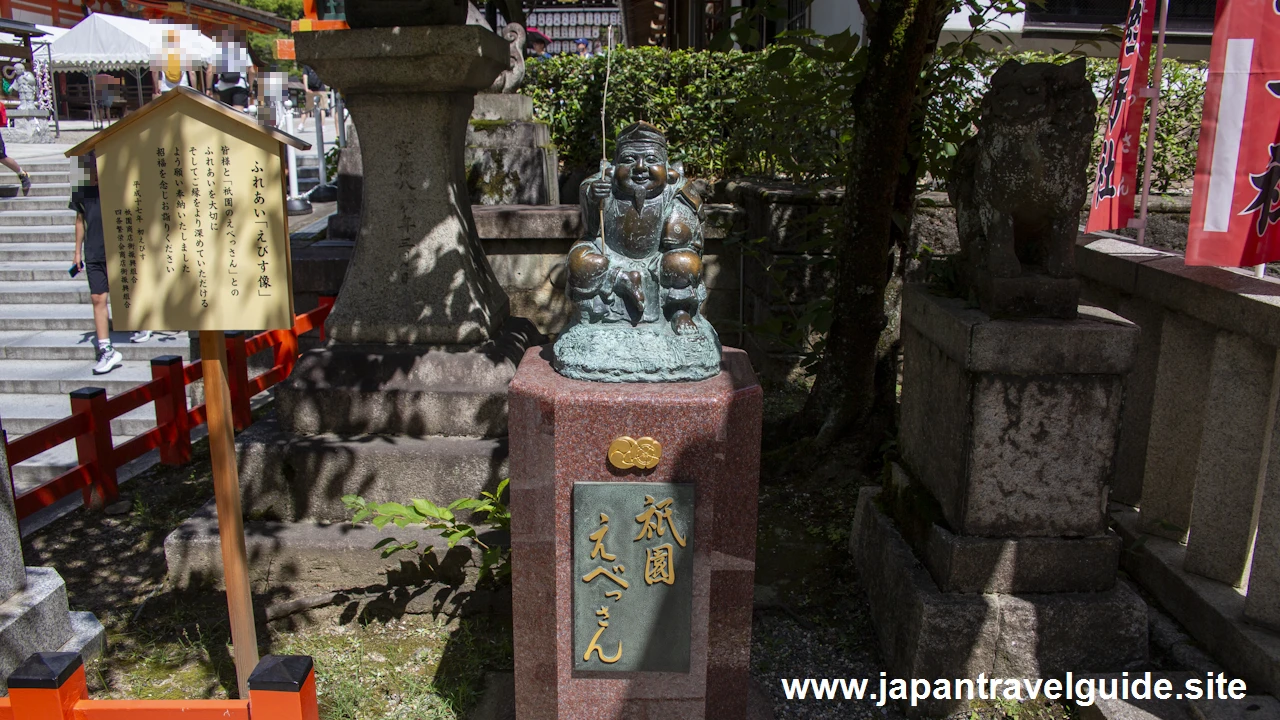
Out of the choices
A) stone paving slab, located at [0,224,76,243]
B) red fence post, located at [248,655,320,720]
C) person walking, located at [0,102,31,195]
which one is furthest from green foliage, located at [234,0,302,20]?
red fence post, located at [248,655,320,720]

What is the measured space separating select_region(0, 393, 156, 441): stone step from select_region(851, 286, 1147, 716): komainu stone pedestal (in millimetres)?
5627

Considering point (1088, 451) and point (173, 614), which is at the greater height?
point (1088, 451)

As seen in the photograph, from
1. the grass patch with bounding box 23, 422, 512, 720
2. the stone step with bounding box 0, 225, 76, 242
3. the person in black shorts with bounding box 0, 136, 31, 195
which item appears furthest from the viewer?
the person in black shorts with bounding box 0, 136, 31, 195

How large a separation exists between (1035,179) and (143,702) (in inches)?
128

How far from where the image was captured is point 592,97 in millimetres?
9297

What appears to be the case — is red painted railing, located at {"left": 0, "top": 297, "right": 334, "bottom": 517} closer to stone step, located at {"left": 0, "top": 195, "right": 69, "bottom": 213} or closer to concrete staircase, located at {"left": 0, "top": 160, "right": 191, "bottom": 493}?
concrete staircase, located at {"left": 0, "top": 160, "right": 191, "bottom": 493}

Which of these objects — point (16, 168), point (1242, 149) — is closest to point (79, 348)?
point (16, 168)

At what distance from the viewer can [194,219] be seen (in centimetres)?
259

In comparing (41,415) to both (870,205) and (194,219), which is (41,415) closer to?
(194,219)

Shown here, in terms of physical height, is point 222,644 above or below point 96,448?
below

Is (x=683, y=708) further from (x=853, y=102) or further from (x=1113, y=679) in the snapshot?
(x=853, y=102)

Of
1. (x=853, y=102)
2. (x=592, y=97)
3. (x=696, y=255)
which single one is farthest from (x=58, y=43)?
(x=696, y=255)

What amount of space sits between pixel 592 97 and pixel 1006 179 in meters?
6.75

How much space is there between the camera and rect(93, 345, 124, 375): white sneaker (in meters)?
6.97
